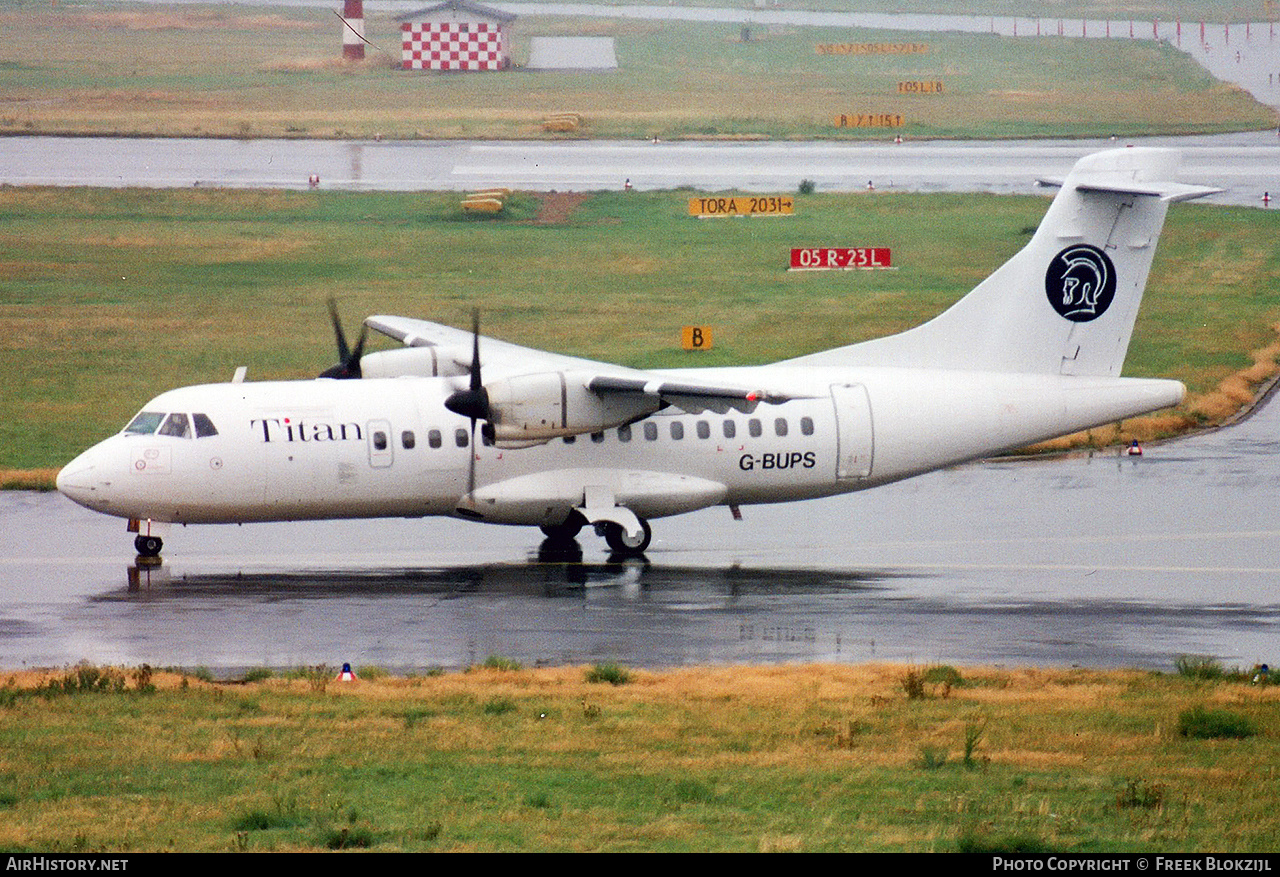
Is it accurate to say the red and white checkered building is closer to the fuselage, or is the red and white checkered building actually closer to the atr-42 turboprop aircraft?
the atr-42 turboprop aircraft

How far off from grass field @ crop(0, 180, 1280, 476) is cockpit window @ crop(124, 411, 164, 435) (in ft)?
26.5

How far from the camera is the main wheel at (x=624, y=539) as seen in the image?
96.4 feet

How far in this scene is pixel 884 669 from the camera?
2208 cm

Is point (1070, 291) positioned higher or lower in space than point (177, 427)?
higher

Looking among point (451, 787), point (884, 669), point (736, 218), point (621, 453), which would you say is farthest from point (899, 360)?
point (736, 218)

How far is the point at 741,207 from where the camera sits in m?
69.6

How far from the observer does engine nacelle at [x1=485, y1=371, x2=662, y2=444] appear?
2777cm

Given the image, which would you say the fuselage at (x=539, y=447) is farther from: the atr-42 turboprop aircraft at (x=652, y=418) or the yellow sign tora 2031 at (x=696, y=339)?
the yellow sign tora 2031 at (x=696, y=339)

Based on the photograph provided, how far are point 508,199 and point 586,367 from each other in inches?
1677

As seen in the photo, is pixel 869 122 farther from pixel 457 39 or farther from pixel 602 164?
pixel 457 39

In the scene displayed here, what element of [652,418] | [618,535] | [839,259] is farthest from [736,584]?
[839,259]

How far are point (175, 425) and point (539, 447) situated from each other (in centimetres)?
576

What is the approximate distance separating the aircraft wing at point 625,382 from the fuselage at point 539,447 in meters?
1.05
